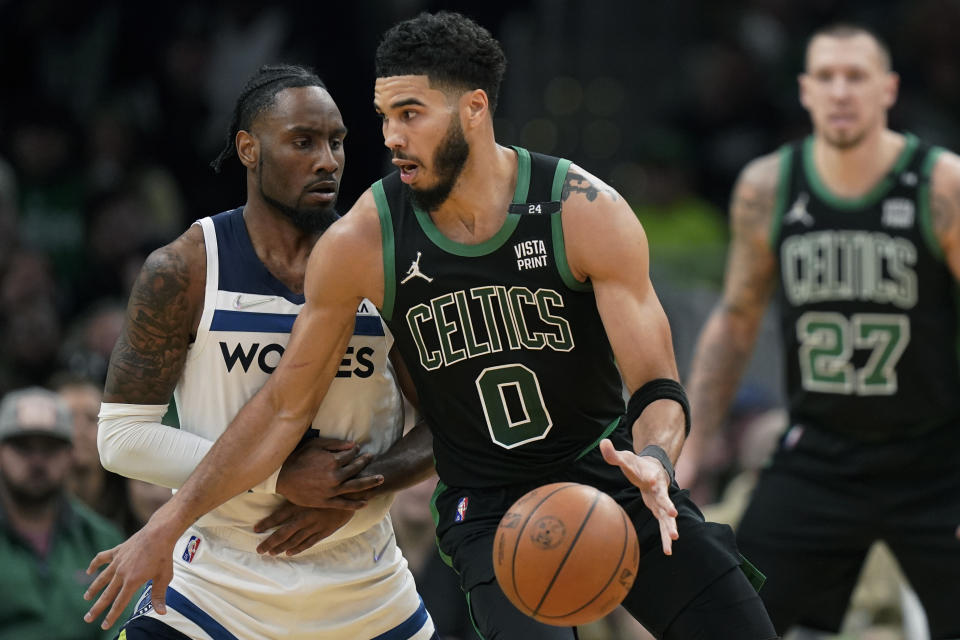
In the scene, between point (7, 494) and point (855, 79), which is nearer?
point (855, 79)

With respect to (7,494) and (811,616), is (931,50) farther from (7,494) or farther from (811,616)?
(7,494)

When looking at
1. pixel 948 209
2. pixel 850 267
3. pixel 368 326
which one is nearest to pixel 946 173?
pixel 948 209

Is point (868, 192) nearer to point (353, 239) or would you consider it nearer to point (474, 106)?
point (474, 106)

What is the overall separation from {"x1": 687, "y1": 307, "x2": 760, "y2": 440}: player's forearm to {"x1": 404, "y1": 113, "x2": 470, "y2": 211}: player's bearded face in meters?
2.54

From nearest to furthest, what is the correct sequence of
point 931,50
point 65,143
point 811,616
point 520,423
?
point 520,423 → point 811,616 → point 65,143 → point 931,50

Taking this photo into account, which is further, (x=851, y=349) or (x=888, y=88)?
(x=888, y=88)

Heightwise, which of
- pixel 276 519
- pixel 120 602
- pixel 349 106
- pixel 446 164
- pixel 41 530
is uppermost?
pixel 446 164

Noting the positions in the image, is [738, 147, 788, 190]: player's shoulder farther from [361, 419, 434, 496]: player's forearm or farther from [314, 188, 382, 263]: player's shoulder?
[314, 188, 382, 263]: player's shoulder

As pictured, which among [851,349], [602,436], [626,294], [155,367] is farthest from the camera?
[851,349]

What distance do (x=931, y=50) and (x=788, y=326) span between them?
22.5 feet

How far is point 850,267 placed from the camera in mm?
6793

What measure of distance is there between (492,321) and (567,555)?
0.86m

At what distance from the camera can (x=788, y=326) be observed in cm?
698

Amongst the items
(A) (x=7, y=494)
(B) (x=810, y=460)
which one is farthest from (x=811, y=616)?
(A) (x=7, y=494)
